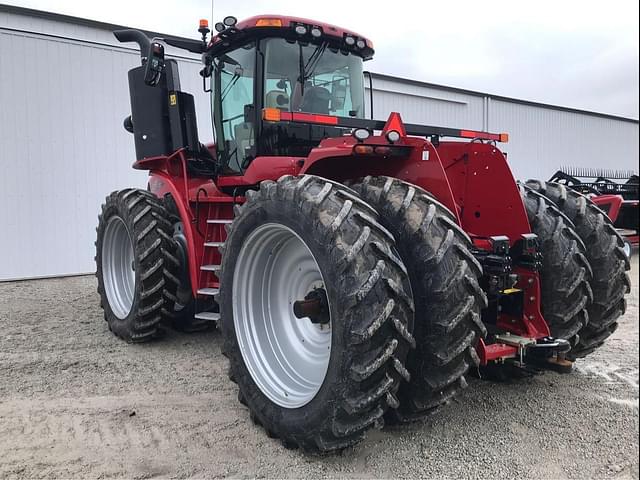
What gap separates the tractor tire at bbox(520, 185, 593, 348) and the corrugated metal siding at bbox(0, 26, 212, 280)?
478 cm

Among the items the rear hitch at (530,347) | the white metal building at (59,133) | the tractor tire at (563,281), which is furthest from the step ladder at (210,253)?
the tractor tire at (563,281)

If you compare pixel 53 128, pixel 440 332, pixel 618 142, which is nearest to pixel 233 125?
pixel 440 332

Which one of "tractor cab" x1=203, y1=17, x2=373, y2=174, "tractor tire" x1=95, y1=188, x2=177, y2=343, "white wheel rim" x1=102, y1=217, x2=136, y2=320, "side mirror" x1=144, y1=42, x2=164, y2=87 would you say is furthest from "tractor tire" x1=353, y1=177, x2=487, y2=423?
"white wheel rim" x1=102, y1=217, x2=136, y2=320

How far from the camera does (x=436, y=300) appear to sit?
256cm

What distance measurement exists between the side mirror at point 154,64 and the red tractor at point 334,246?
0.02 metres

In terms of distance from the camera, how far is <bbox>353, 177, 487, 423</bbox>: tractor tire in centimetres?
256

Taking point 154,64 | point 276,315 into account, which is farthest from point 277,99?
point 276,315

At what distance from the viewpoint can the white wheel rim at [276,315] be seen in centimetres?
317

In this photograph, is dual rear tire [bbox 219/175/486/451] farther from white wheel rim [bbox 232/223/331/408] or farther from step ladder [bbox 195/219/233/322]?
step ladder [bbox 195/219/233/322]

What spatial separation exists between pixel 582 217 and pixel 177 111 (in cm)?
348

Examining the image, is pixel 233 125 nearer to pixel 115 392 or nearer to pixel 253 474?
pixel 115 392

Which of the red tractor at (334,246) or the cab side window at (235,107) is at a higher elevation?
the cab side window at (235,107)

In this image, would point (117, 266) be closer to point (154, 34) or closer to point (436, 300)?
point (154, 34)

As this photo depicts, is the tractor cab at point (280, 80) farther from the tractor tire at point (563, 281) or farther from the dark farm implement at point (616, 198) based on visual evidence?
the dark farm implement at point (616, 198)
